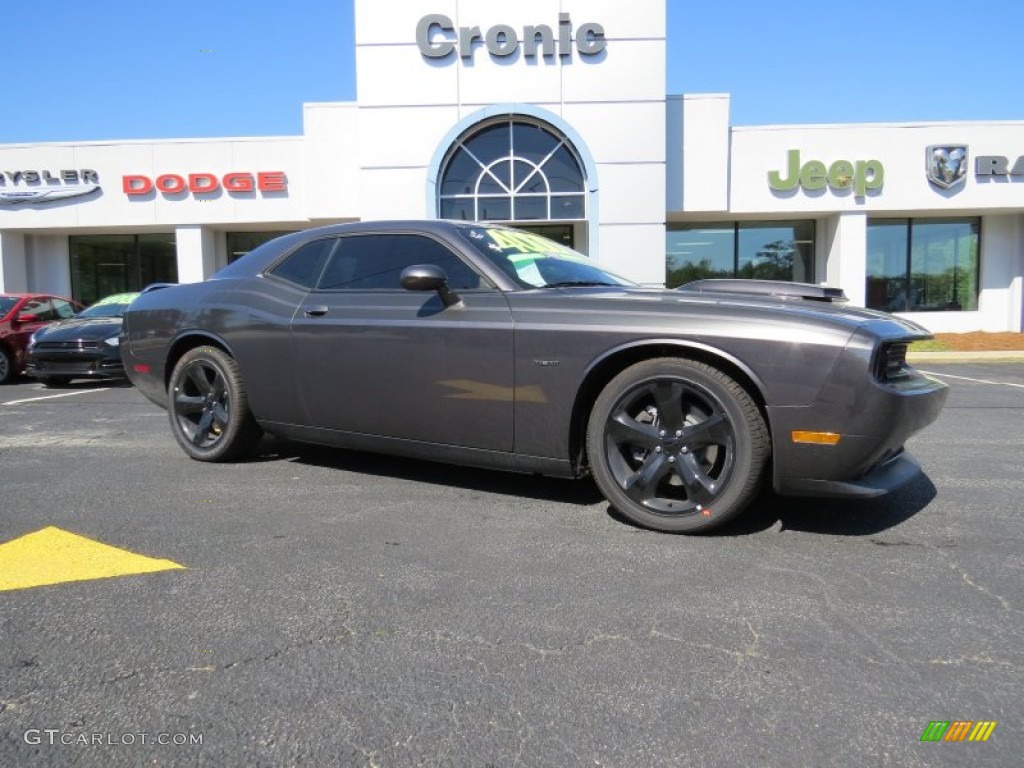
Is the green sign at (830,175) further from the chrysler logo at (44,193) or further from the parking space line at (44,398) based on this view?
the chrysler logo at (44,193)

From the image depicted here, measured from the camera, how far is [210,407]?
4.80 m

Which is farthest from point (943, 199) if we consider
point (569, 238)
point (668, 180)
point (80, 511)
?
point (80, 511)

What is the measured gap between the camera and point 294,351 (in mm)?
4215

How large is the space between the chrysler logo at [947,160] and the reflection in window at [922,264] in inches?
65.1

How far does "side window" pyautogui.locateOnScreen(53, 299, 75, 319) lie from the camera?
11836mm

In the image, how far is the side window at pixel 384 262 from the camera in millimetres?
3850

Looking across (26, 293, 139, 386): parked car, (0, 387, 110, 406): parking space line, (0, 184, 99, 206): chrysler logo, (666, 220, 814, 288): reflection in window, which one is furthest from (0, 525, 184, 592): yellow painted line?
(0, 184, 99, 206): chrysler logo

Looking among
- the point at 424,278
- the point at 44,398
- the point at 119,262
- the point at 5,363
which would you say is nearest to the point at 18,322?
the point at 5,363

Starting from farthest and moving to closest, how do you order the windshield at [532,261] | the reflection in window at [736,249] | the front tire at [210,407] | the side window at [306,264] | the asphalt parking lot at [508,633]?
the reflection in window at [736,249]
the front tire at [210,407]
the side window at [306,264]
the windshield at [532,261]
the asphalt parking lot at [508,633]

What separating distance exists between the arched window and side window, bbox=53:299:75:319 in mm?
7910

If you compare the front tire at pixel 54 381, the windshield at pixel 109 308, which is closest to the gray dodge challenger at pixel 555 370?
the front tire at pixel 54 381

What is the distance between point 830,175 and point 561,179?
270 inches

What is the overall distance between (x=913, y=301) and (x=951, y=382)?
10917 mm

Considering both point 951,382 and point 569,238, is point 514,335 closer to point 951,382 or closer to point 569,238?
point 951,382
